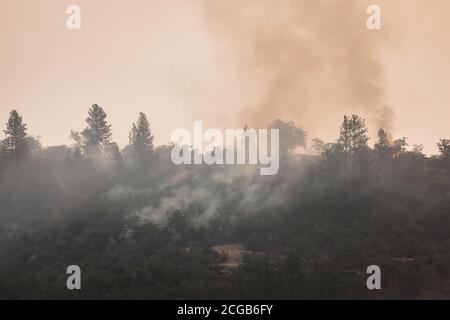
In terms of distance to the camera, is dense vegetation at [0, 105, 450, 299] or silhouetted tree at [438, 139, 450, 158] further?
silhouetted tree at [438, 139, 450, 158]

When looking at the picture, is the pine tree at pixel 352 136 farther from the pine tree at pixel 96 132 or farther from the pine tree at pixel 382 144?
the pine tree at pixel 96 132

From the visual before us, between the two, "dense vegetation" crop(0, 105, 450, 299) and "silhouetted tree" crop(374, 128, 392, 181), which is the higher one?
"silhouetted tree" crop(374, 128, 392, 181)

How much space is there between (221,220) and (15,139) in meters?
48.9

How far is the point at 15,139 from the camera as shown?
4574 inches

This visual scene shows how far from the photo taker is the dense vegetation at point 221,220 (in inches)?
2554

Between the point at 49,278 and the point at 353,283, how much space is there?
104ft

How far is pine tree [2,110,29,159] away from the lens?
4505 inches

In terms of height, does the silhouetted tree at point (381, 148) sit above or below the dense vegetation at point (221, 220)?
above

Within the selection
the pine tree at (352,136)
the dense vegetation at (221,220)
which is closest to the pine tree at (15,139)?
the dense vegetation at (221,220)

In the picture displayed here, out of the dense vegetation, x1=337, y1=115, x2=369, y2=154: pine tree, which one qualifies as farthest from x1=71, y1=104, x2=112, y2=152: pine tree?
x1=337, y1=115, x2=369, y2=154: pine tree

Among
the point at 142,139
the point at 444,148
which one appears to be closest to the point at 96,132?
the point at 142,139

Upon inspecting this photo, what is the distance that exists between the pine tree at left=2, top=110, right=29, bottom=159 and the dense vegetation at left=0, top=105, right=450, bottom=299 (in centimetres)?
26

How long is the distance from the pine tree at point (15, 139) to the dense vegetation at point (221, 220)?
0.26 m

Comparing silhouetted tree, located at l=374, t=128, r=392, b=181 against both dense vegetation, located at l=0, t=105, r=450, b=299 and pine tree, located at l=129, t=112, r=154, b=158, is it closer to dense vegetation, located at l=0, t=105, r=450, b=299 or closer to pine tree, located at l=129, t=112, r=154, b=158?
dense vegetation, located at l=0, t=105, r=450, b=299
